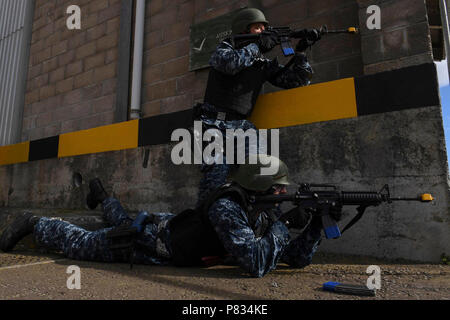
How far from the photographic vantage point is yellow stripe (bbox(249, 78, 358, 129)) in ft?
7.59

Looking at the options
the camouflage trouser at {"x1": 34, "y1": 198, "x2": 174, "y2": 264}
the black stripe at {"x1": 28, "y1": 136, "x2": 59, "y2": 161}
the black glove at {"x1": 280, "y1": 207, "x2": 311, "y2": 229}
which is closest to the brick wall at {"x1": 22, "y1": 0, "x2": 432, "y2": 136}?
the black stripe at {"x1": 28, "y1": 136, "x2": 59, "y2": 161}

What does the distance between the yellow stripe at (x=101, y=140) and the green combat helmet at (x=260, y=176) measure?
1.83m

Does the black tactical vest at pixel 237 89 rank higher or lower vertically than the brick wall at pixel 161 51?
lower

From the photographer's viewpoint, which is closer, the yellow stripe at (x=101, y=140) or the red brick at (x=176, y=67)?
the yellow stripe at (x=101, y=140)

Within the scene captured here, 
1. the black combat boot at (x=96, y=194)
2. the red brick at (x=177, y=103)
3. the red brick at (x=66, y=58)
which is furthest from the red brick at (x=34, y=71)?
the black combat boot at (x=96, y=194)

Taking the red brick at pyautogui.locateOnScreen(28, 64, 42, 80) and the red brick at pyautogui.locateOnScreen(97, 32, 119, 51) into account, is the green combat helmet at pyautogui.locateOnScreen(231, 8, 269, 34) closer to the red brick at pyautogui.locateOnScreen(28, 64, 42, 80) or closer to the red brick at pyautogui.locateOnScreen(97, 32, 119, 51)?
the red brick at pyautogui.locateOnScreen(97, 32, 119, 51)

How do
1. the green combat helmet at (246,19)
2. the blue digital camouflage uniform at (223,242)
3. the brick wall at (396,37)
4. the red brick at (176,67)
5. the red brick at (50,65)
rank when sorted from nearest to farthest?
the blue digital camouflage uniform at (223,242)
the brick wall at (396,37)
the green combat helmet at (246,19)
the red brick at (176,67)
the red brick at (50,65)

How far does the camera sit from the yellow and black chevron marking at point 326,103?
2.08 m

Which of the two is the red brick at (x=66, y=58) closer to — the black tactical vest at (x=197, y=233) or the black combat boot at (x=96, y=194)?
the black combat boot at (x=96, y=194)

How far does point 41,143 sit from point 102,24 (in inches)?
69.7

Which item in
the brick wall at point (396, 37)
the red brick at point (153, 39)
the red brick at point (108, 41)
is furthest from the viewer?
the red brick at point (108, 41)
